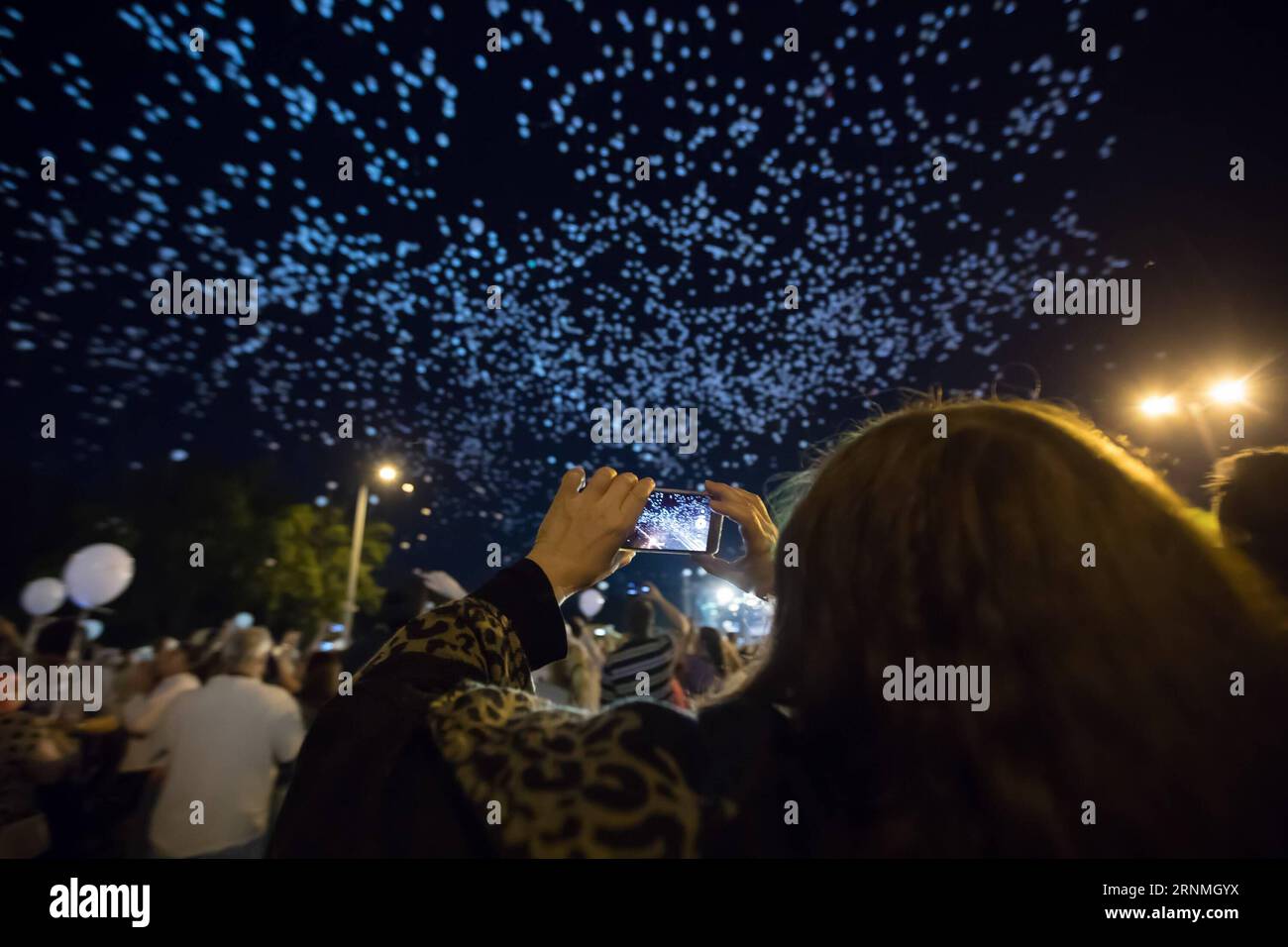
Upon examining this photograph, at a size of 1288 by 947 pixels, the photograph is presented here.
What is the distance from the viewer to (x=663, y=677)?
230 inches

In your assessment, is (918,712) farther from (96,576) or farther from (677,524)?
(96,576)

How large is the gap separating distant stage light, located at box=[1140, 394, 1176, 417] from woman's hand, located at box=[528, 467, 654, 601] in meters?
14.2

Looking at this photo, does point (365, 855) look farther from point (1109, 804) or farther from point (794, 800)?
point (1109, 804)

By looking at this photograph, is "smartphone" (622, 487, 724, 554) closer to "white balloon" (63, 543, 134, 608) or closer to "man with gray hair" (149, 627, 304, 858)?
"man with gray hair" (149, 627, 304, 858)

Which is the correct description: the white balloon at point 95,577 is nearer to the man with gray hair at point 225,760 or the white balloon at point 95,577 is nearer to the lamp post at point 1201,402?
the man with gray hair at point 225,760

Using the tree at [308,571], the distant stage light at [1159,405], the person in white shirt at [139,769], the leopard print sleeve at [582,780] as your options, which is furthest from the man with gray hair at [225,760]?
the tree at [308,571]

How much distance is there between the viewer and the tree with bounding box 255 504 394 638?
3559cm

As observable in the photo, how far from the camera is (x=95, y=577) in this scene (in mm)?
11039

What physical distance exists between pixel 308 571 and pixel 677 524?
134 ft

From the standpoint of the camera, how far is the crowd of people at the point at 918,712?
94 cm

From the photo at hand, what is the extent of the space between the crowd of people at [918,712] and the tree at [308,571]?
→ 130 feet

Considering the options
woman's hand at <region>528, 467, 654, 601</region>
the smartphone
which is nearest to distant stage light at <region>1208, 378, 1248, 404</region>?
the smartphone

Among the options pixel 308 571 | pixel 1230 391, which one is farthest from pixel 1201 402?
pixel 308 571

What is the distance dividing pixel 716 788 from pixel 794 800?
132 mm
